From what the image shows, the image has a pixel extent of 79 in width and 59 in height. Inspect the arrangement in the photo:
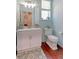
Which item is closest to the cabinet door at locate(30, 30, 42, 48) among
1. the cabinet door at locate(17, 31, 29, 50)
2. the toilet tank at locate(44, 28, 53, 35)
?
the cabinet door at locate(17, 31, 29, 50)

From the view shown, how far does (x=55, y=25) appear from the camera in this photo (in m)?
4.85

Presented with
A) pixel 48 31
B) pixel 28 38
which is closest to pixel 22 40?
pixel 28 38

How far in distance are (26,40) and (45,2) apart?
7.67ft

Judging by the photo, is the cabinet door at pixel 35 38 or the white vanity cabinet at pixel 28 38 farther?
the cabinet door at pixel 35 38

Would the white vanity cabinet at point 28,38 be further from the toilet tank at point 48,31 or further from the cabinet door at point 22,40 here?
the toilet tank at point 48,31

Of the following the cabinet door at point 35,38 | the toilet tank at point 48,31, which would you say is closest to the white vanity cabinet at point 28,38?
the cabinet door at point 35,38

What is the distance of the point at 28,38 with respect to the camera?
360 centimetres

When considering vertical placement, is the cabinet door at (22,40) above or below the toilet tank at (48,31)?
below

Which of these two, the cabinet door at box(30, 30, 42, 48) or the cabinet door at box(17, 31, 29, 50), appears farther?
the cabinet door at box(30, 30, 42, 48)

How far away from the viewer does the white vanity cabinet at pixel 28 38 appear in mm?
3425

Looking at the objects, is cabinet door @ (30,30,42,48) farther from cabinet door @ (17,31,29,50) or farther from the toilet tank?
the toilet tank

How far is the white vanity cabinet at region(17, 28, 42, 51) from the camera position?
3425mm
